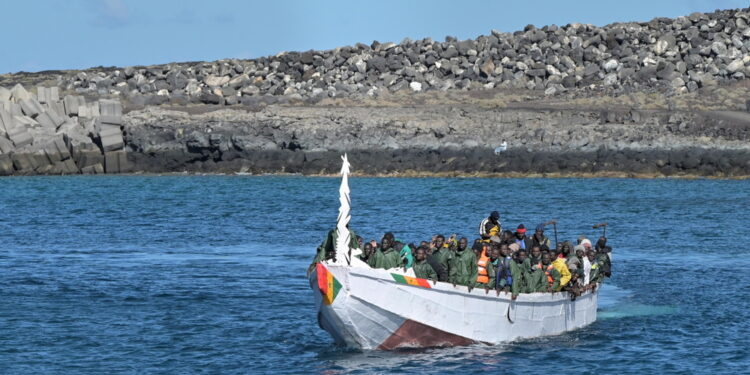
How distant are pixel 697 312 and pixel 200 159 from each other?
6493cm

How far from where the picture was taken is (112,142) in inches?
3698

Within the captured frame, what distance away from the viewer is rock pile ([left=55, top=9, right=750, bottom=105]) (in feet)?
352

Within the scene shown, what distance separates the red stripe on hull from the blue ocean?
0.18 meters

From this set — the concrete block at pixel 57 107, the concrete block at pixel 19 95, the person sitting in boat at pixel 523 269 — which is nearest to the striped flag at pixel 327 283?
the person sitting in boat at pixel 523 269

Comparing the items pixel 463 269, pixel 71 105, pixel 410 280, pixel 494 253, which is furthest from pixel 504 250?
pixel 71 105

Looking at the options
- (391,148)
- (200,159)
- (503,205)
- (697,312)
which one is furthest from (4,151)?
(697,312)

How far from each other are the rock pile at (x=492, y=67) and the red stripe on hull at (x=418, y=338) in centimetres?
7805

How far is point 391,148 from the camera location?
9256 centimetres

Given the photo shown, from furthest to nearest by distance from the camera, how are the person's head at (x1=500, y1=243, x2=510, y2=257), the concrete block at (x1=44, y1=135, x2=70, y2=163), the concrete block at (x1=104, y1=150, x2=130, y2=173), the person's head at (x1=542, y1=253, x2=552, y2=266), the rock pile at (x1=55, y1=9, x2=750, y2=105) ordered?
the rock pile at (x1=55, y1=9, x2=750, y2=105)
the concrete block at (x1=104, y1=150, x2=130, y2=173)
the concrete block at (x1=44, y1=135, x2=70, y2=163)
the person's head at (x1=542, y1=253, x2=552, y2=266)
the person's head at (x1=500, y1=243, x2=510, y2=257)

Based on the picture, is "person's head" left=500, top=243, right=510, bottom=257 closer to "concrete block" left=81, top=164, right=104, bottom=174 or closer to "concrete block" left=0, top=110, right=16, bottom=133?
"concrete block" left=81, top=164, right=104, bottom=174

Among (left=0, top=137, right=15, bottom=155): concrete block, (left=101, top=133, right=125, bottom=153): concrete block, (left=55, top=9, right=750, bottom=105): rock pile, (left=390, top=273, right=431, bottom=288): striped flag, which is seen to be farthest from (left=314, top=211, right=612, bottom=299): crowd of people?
(left=55, top=9, right=750, bottom=105): rock pile

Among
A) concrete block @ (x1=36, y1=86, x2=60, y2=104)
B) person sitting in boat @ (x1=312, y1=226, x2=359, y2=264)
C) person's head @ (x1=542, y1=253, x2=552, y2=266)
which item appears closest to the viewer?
person sitting in boat @ (x1=312, y1=226, x2=359, y2=264)

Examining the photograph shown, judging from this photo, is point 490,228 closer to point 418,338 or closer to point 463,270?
point 463,270

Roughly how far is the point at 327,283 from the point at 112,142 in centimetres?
7139
